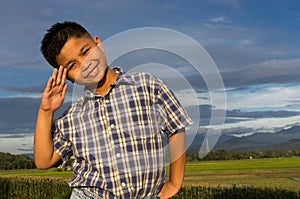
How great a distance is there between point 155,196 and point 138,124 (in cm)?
32

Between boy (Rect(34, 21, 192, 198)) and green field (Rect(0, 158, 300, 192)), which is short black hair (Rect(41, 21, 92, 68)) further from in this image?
green field (Rect(0, 158, 300, 192))

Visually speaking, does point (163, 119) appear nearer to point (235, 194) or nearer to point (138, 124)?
point (138, 124)

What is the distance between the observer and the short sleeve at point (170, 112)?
2168mm

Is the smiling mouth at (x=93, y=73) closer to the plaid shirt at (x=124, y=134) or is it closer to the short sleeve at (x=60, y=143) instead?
the plaid shirt at (x=124, y=134)

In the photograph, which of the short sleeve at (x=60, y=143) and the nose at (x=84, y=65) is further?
the short sleeve at (x=60, y=143)

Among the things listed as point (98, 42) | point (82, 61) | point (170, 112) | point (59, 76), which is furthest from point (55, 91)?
point (170, 112)

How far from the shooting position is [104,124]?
7.00ft

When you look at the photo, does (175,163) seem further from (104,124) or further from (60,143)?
(60,143)

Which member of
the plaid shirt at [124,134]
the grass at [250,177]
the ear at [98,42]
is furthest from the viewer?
the grass at [250,177]

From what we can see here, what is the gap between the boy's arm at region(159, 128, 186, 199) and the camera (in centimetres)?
222

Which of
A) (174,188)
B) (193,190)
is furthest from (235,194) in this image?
(174,188)

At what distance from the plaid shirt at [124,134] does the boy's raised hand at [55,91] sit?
9cm

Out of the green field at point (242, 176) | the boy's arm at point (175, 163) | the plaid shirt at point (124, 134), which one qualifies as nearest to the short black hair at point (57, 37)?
the plaid shirt at point (124, 134)

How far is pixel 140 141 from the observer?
6.84 feet
